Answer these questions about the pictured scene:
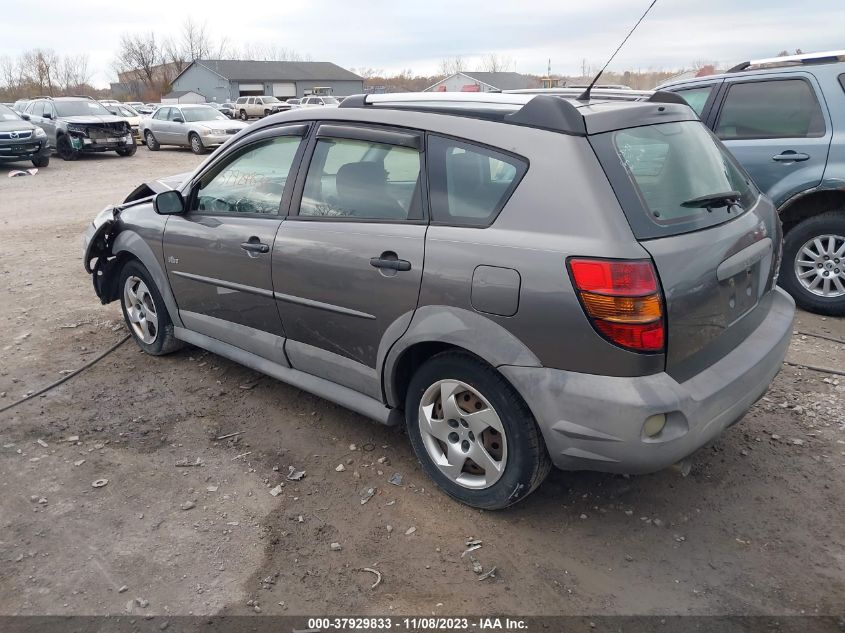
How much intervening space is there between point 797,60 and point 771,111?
48cm

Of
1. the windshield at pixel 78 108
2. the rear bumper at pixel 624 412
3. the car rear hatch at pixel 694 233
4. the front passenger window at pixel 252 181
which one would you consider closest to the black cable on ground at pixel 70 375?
the front passenger window at pixel 252 181

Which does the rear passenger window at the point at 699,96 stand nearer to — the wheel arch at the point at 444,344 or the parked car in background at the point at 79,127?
the wheel arch at the point at 444,344

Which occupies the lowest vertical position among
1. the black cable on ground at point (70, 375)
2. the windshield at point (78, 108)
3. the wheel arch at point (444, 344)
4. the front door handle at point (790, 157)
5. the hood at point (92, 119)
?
the black cable on ground at point (70, 375)

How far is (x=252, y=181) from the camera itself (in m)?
3.93

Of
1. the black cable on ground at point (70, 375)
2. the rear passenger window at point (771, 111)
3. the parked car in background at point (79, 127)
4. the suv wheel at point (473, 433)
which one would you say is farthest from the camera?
the parked car in background at point (79, 127)

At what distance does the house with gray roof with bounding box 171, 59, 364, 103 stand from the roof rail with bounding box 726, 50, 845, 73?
7619 cm

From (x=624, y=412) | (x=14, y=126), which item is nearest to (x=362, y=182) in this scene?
(x=624, y=412)

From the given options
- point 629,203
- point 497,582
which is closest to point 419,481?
point 497,582

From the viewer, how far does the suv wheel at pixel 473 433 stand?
2.79m

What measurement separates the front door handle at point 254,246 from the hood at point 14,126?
17.2 meters

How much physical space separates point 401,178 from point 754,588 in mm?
2301

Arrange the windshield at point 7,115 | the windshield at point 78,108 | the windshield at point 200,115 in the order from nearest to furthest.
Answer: the windshield at point 7,115 → the windshield at point 78,108 → the windshield at point 200,115

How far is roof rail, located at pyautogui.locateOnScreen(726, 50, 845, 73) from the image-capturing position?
5.38 meters

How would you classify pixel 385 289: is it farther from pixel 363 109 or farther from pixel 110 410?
pixel 110 410
